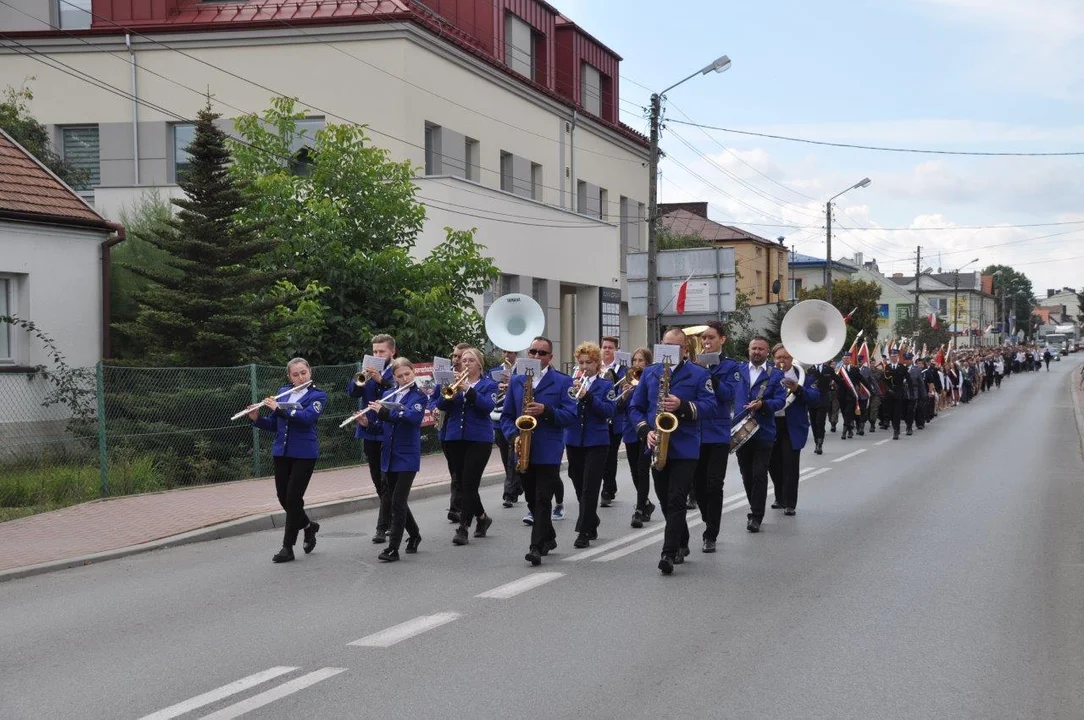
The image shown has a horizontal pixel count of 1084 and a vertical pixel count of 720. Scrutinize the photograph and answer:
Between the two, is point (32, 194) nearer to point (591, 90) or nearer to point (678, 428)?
point (678, 428)

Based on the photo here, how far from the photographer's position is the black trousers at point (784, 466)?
12820mm

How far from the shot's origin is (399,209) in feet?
70.1

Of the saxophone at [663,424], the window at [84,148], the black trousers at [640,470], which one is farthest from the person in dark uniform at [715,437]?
the window at [84,148]

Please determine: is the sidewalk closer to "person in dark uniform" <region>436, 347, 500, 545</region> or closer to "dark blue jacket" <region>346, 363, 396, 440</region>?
"dark blue jacket" <region>346, 363, 396, 440</region>

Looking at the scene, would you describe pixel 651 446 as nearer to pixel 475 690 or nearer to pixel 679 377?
pixel 679 377

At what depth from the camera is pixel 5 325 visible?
18.3 metres

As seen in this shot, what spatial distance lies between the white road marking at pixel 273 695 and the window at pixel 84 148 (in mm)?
25389

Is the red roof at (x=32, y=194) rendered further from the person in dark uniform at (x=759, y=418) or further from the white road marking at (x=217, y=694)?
the white road marking at (x=217, y=694)

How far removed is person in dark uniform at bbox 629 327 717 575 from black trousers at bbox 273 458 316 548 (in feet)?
9.52

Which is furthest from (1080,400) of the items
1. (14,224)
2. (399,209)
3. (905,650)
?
(905,650)

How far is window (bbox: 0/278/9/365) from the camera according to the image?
1823 centimetres

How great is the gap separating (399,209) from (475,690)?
52.8ft

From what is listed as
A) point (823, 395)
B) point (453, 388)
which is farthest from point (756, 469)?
point (823, 395)

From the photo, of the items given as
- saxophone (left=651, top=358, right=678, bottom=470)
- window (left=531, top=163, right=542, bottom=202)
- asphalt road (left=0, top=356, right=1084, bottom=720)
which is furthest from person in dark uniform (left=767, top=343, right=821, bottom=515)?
window (left=531, top=163, right=542, bottom=202)
